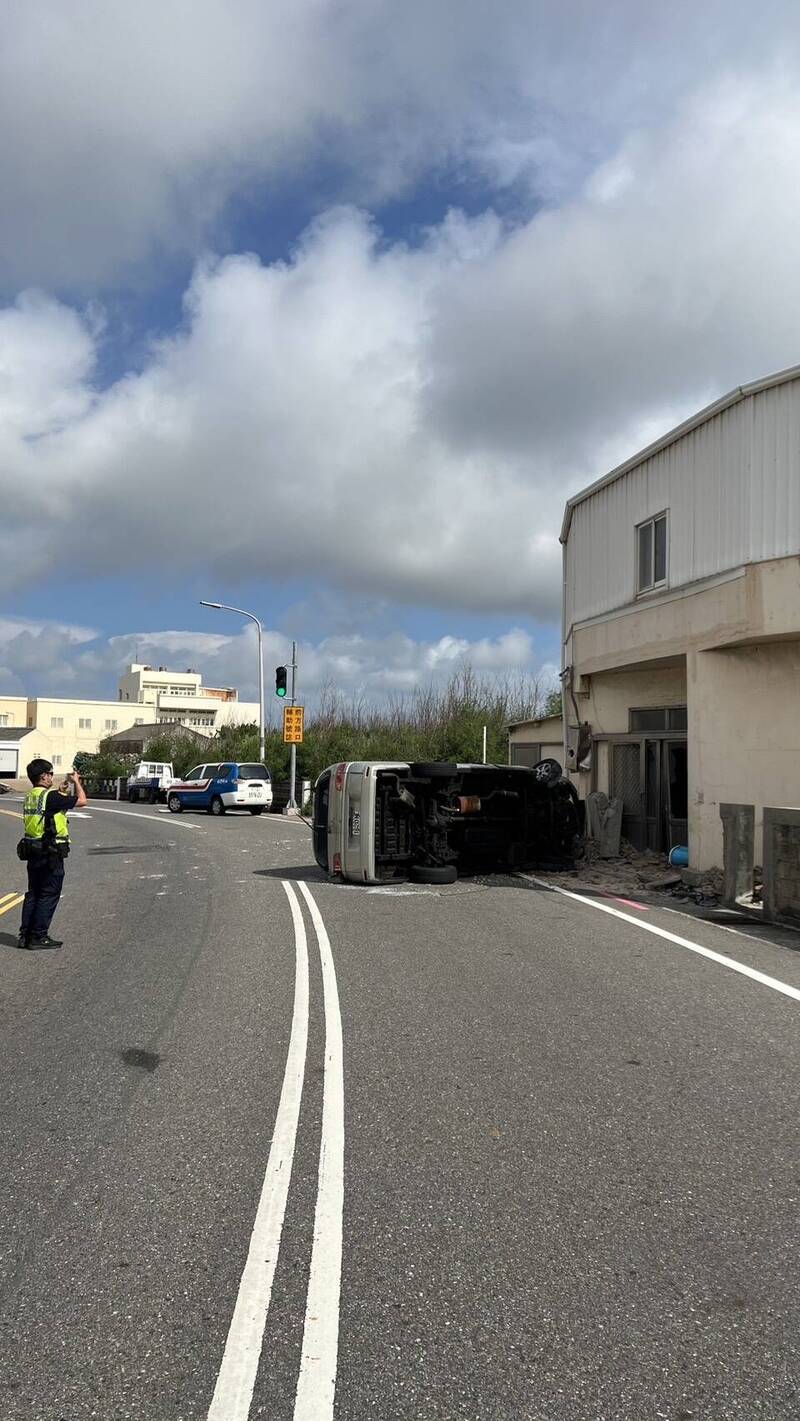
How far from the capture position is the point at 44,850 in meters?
9.56

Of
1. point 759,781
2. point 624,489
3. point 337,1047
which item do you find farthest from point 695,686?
point 337,1047

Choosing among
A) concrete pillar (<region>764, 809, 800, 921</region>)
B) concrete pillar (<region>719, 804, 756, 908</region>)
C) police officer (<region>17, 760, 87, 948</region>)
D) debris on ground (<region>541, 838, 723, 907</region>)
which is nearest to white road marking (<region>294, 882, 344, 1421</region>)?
police officer (<region>17, 760, 87, 948</region>)

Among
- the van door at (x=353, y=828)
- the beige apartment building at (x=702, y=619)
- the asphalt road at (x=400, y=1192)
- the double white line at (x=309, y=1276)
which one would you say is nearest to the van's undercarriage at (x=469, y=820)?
the van door at (x=353, y=828)

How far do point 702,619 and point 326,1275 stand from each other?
1262cm

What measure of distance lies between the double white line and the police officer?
457 cm

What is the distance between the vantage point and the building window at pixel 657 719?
1711 cm

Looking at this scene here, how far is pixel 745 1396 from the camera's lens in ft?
9.21

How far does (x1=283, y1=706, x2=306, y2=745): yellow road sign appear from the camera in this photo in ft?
114

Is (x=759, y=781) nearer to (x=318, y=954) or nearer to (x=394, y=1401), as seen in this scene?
(x=318, y=954)

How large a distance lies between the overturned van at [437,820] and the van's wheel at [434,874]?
0.01 m

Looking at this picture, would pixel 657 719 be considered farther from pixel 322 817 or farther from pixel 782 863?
pixel 782 863

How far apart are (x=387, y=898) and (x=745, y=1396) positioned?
1045 cm

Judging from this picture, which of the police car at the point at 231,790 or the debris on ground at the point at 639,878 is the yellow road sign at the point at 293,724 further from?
the debris on ground at the point at 639,878

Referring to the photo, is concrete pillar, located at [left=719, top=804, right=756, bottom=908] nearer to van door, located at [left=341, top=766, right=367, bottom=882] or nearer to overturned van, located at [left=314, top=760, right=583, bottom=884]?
overturned van, located at [left=314, top=760, right=583, bottom=884]
